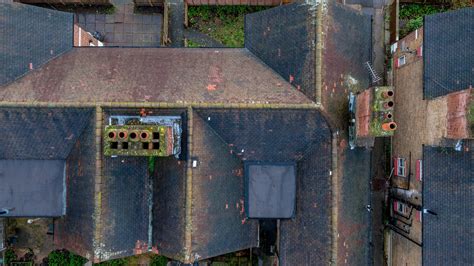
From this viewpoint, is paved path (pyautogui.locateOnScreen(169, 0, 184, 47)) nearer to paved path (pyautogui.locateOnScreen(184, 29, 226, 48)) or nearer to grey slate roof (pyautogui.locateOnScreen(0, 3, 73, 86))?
paved path (pyautogui.locateOnScreen(184, 29, 226, 48))

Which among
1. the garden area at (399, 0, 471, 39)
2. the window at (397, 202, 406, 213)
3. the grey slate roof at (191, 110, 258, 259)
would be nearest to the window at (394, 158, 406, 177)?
the window at (397, 202, 406, 213)

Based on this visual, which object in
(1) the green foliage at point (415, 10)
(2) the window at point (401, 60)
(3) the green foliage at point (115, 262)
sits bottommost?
(3) the green foliage at point (115, 262)

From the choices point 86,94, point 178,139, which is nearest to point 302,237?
point 178,139

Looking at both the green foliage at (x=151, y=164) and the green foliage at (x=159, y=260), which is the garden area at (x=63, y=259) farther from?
the green foliage at (x=151, y=164)

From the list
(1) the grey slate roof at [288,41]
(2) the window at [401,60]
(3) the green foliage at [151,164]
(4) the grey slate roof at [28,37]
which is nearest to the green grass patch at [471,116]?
(1) the grey slate roof at [288,41]

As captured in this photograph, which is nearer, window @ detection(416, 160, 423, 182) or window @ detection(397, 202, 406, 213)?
window @ detection(416, 160, 423, 182)
